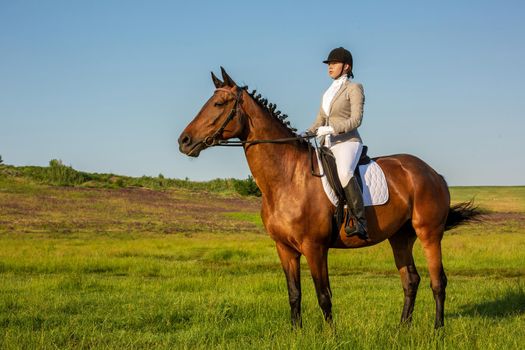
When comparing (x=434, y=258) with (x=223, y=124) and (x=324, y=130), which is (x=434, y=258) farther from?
(x=223, y=124)

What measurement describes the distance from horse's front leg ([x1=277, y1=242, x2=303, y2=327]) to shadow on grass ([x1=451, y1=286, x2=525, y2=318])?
3235 mm

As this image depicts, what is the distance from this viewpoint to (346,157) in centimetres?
725

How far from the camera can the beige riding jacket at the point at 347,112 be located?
7.23m

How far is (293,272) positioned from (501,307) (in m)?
4.49

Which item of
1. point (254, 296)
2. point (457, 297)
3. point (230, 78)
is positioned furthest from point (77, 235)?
point (230, 78)

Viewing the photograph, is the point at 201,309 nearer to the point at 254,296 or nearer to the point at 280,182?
the point at 254,296

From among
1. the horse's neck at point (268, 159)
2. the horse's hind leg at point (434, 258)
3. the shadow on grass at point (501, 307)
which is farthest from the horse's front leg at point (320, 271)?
the shadow on grass at point (501, 307)

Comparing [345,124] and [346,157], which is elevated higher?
[345,124]

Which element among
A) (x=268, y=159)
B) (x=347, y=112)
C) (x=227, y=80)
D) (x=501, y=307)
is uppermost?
(x=227, y=80)

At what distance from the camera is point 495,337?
6.41m

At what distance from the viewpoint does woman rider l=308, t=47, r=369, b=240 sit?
715 centimetres

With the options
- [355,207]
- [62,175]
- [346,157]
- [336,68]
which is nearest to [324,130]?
[346,157]

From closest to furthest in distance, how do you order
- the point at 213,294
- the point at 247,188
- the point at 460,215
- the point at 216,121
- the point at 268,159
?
the point at 216,121 < the point at 268,159 < the point at 460,215 < the point at 213,294 < the point at 247,188

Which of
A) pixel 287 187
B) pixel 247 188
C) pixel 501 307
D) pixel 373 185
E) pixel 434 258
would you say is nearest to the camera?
pixel 287 187
